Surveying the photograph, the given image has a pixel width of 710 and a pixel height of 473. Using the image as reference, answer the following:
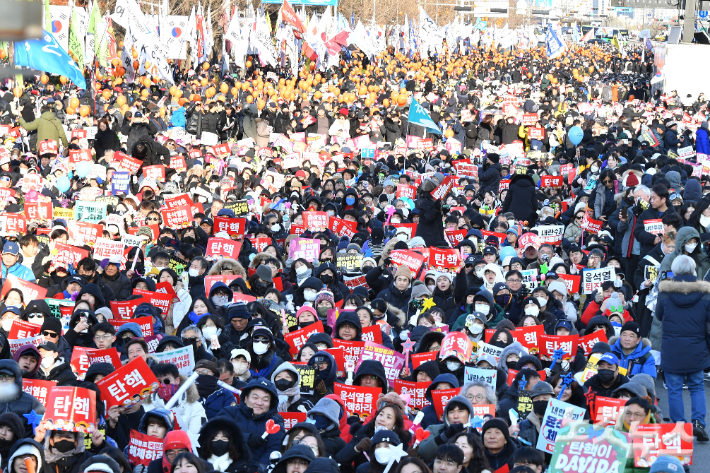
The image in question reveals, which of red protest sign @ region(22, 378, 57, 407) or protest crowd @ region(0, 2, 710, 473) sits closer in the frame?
protest crowd @ region(0, 2, 710, 473)

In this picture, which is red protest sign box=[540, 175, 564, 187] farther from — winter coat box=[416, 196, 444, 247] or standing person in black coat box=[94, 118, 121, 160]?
standing person in black coat box=[94, 118, 121, 160]

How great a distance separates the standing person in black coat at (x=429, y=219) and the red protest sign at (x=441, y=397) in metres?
6.16

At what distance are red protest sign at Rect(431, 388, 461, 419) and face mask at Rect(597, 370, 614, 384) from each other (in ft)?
3.30

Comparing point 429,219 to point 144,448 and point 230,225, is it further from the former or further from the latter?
point 144,448

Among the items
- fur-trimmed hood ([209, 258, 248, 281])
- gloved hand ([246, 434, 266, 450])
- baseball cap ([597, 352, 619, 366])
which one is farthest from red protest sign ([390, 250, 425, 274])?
gloved hand ([246, 434, 266, 450])

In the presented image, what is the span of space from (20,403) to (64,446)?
27.9 inches

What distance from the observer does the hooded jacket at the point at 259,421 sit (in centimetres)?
621

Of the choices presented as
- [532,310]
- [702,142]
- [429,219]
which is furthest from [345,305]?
[702,142]

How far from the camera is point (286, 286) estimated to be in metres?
11.3

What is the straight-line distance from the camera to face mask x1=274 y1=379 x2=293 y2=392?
23.0 feet

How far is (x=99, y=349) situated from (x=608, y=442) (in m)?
3.87

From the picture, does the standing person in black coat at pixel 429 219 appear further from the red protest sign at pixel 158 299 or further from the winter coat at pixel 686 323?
the winter coat at pixel 686 323

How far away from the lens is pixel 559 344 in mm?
8555

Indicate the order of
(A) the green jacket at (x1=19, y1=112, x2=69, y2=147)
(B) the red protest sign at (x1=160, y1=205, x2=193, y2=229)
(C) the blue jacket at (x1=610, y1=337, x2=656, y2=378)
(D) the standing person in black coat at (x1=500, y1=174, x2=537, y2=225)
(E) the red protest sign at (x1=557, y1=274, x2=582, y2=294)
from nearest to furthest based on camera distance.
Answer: (C) the blue jacket at (x1=610, y1=337, x2=656, y2=378)
(E) the red protest sign at (x1=557, y1=274, x2=582, y2=294)
(B) the red protest sign at (x1=160, y1=205, x2=193, y2=229)
(D) the standing person in black coat at (x1=500, y1=174, x2=537, y2=225)
(A) the green jacket at (x1=19, y1=112, x2=69, y2=147)
